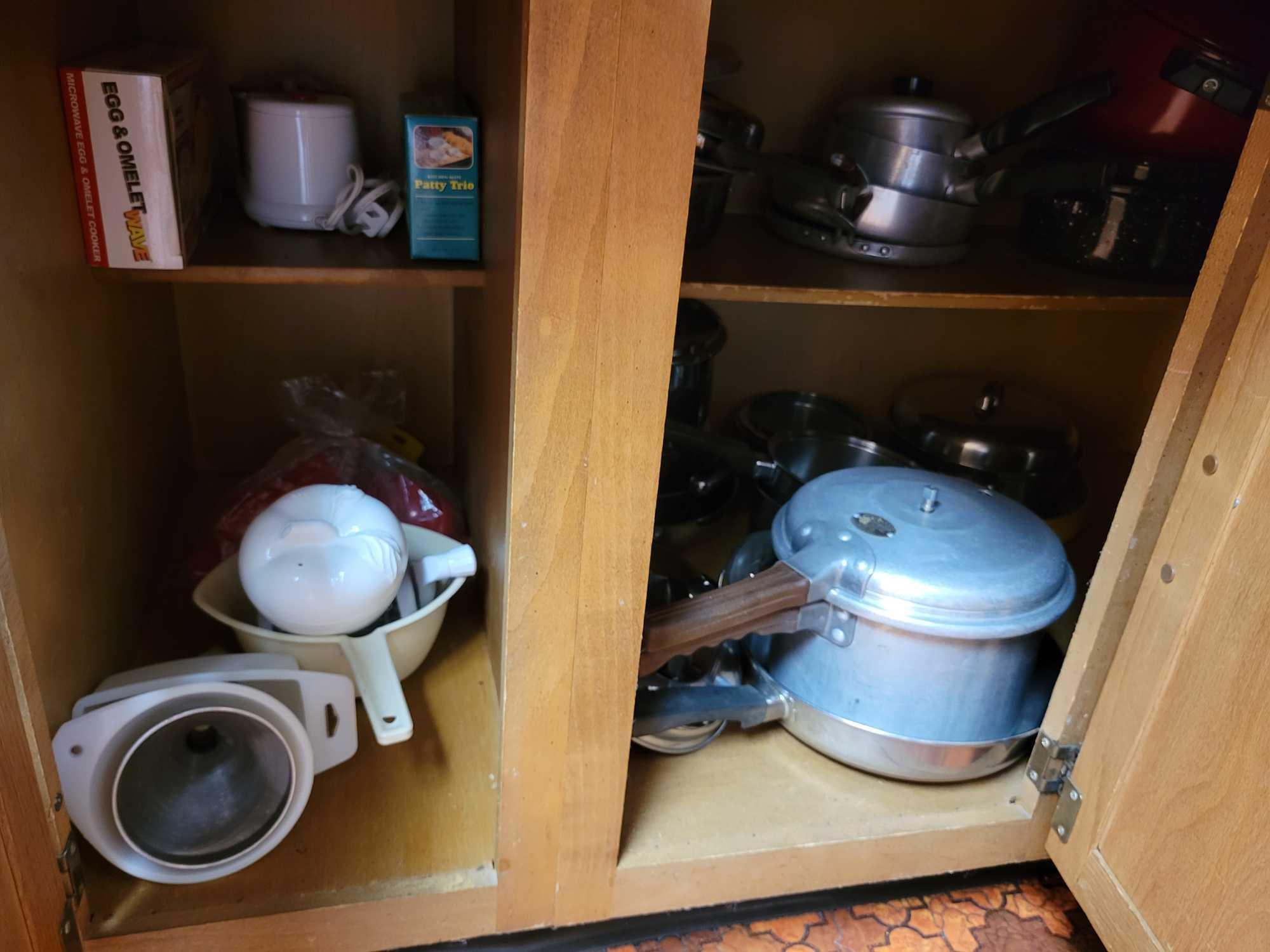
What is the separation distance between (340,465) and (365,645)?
0.82 ft

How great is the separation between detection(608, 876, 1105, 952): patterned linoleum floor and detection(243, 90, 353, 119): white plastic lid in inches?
29.0

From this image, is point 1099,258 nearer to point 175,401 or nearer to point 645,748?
point 645,748

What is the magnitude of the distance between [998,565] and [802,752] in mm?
248

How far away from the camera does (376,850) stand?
2.41ft

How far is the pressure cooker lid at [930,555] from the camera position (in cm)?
77

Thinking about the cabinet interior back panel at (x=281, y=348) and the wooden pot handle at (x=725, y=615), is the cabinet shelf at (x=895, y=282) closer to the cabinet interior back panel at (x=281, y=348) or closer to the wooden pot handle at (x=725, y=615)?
the wooden pot handle at (x=725, y=615)

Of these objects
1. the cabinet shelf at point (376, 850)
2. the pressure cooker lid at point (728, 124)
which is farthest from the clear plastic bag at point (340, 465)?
the pressure cooker lid at point (728, 124)

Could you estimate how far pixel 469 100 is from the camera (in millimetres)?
833

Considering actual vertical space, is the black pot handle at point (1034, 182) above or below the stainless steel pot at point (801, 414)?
above

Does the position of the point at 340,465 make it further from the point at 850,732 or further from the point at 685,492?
the point at 850,732

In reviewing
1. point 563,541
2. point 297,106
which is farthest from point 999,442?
point 297,106

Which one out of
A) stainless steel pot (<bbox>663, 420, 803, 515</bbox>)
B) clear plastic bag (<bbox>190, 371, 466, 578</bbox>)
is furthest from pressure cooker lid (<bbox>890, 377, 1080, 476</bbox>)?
clear plastic bag (<bbox>190, 371, 466, 578</bbox>)

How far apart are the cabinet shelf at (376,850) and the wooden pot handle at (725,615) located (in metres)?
0.18

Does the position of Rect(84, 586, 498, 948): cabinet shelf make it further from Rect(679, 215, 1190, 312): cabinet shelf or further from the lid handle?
the lid handle
